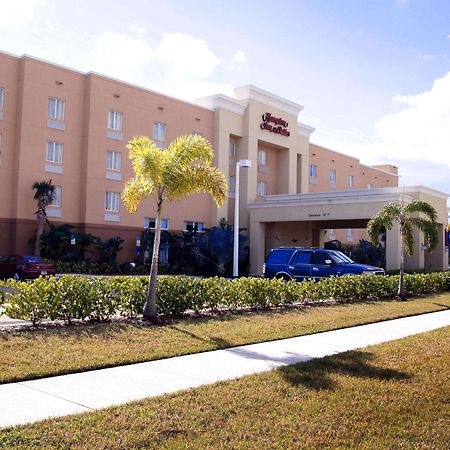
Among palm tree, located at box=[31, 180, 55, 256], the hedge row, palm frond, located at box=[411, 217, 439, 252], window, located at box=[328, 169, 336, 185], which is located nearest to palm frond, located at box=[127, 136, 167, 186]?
the hedge row

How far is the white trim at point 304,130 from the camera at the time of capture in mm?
49019

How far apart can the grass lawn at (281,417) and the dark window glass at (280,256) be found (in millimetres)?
14663

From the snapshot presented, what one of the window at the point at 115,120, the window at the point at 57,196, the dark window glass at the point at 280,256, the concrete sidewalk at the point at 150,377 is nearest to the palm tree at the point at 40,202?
the window at the point at 57,196

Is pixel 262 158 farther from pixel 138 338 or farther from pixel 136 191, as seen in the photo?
pixel 138 338

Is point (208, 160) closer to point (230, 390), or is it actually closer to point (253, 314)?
point (253, 314)

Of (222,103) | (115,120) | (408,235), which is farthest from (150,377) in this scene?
(222,103)

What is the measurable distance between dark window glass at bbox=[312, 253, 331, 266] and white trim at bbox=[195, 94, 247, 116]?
72.8 feet

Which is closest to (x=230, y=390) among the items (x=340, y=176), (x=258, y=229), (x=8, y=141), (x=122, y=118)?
(x=8, y=141)

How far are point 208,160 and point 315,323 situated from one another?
15.4 ft

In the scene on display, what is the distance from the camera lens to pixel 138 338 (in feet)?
33.8

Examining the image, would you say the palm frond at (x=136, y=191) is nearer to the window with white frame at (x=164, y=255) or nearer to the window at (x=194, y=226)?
the window with white frame at (x=164, y=255)

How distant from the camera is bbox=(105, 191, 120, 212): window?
35.2 metres

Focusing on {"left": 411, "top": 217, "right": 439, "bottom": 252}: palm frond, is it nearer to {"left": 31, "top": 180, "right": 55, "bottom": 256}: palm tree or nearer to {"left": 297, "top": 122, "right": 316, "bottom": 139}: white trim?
{"left": 31, "top": 180, "right": 55, "bottom": 256}: palm tree

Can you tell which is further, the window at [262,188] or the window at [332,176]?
the window at [332,176]
